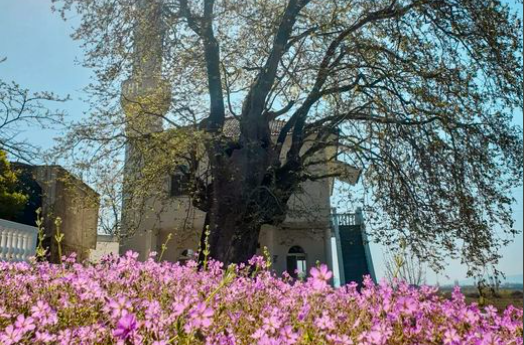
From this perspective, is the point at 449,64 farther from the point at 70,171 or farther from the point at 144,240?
the point at 70,171

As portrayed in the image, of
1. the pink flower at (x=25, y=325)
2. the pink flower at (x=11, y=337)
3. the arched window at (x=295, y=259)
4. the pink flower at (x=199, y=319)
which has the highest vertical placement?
the arched window at (x=295, y=259)

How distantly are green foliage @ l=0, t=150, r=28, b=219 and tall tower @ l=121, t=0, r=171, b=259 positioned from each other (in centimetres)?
92

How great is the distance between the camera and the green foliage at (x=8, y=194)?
3398 millimetres

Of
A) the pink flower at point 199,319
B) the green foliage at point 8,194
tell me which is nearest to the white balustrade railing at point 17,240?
the green foliage at point 8,194

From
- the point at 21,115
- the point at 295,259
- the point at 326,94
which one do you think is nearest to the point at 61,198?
the point at 21,115

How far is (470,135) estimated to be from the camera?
10.8 feet

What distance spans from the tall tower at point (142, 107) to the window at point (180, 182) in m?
0.28

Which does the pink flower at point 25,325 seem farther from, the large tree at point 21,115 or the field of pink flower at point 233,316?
the large tree at point 21,115

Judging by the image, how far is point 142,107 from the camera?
12.1 ft

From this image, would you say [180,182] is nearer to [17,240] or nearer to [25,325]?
[17,240]

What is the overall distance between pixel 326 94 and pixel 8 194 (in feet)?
9.81

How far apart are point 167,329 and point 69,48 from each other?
337cm

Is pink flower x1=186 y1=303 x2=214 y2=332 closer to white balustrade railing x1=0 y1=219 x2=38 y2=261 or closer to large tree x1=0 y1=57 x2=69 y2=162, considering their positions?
large tree x1=0 y1=57 x2=69 y2=162

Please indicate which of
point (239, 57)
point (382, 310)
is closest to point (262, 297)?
point (382, 310)
